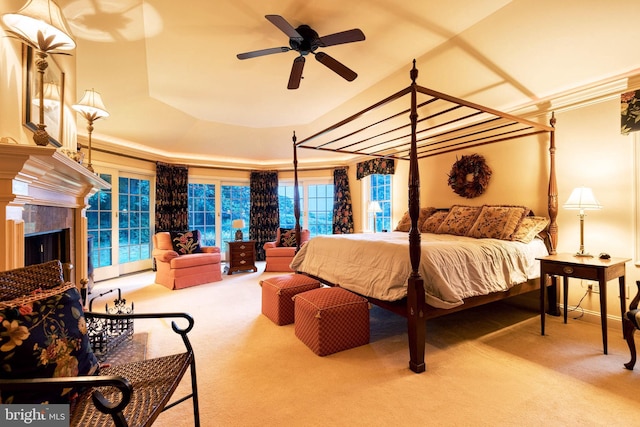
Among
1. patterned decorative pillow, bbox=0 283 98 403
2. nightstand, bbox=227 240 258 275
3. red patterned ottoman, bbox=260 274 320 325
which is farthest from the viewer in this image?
nightstand, bbox=227 240 258 275

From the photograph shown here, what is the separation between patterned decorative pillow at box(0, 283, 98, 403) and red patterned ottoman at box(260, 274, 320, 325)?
1766 millimetres

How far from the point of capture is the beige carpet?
5.14 ft

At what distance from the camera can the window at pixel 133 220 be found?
518cm

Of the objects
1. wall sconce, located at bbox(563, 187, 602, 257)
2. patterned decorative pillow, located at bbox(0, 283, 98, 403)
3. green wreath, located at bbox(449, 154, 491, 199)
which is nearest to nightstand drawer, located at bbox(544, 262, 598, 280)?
wall sconce, located at bbox(563, 187, 602, 257)

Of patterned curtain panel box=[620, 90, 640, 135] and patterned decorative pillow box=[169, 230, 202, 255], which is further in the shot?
patterned decorative pillow box=[169, 230, 202, 255]

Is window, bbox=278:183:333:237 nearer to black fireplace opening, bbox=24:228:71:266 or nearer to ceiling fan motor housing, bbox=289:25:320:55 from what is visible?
ceiling fan motor housing, bbox=289:25:320:55

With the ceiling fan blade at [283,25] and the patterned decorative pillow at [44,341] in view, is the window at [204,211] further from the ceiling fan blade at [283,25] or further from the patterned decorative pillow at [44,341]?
the patterned decorative pillow at [44,341]

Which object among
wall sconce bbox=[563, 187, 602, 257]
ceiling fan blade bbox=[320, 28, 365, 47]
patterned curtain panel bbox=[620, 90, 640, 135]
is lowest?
wall sconce bbox=[563, 187, 602, 257]

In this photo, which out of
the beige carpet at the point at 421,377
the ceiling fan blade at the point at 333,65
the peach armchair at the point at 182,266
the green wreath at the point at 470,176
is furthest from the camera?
the peach armchair at the point at 182,266

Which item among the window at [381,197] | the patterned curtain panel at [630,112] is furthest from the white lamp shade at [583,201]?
the window at [381,197]

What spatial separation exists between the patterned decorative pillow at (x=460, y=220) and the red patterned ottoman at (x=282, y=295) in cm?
193

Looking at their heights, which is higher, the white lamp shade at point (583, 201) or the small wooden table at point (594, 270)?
the white lamp shade at point (583, 201)

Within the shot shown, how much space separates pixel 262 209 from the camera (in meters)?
6.68

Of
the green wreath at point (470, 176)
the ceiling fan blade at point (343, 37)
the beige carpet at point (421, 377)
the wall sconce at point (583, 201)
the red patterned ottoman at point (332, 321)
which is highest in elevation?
the ceiling fan blade at point (343, 37)
